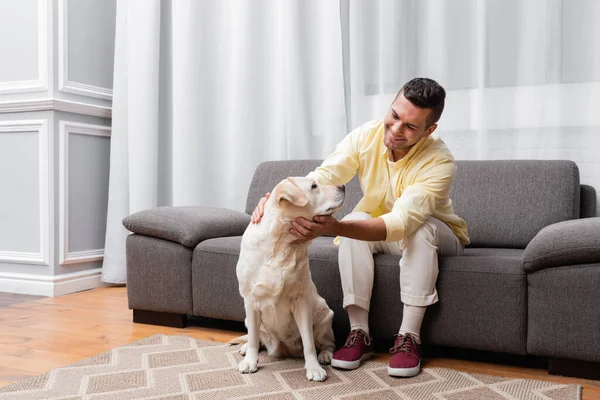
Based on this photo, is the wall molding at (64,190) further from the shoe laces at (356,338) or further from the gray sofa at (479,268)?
the shoe laces at (356,338)

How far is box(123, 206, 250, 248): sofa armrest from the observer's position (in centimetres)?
263

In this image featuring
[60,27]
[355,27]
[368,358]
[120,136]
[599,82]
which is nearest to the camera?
[368,358]

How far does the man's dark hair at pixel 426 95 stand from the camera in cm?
198

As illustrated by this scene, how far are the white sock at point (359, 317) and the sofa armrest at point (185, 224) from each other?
83 cm

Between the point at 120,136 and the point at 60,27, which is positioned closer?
the point at 60,27

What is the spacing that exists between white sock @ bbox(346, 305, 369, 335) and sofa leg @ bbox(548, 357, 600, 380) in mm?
634

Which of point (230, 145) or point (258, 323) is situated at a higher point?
point (230, 145)

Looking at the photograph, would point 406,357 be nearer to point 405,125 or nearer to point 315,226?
point 315,226

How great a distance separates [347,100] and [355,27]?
0.39 m

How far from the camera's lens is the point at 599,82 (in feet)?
8.79

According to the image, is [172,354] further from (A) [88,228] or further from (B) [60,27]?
(B) [60,27]

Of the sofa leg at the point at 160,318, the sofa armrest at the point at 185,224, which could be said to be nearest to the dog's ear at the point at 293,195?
the sofa armrest at the point at 185,224

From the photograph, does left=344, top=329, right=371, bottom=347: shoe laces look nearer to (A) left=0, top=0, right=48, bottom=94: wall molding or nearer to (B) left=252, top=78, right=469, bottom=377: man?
(B) left=252, top=78, right=469, bottom=377: man

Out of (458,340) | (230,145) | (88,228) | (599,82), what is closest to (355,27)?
(230,145)
